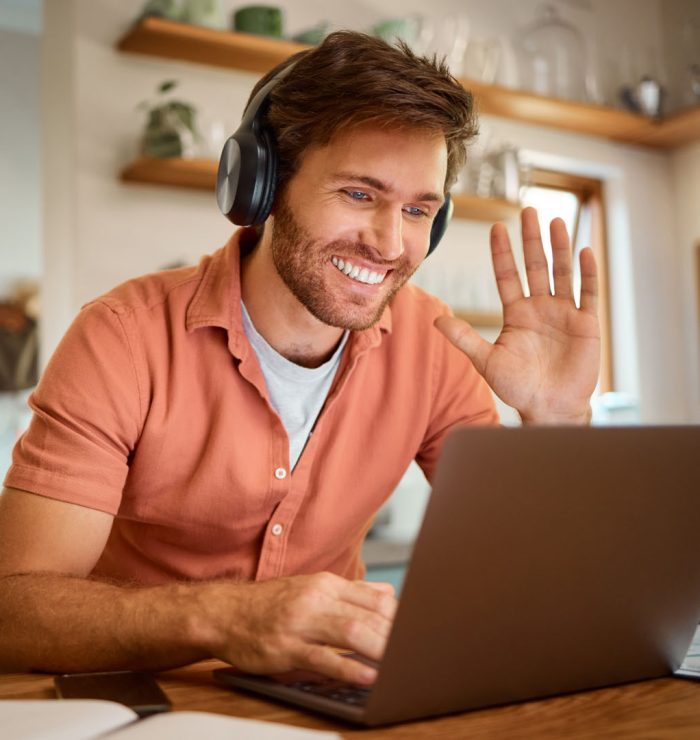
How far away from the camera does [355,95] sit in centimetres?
139

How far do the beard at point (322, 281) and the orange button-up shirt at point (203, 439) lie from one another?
7cm

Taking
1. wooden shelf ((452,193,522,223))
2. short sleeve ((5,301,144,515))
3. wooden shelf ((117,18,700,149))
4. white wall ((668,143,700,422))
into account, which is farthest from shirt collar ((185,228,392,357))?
white wall ((668,143,700,422))

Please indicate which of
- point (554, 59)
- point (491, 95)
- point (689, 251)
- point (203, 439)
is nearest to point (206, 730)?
point (203, 439)

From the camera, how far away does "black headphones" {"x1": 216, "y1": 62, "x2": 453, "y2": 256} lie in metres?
1.42

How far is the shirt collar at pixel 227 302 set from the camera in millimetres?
1388

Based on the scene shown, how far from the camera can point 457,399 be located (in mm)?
1597

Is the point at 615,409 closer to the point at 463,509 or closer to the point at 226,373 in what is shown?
the point at 226,373

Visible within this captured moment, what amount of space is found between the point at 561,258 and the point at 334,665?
2.65ft

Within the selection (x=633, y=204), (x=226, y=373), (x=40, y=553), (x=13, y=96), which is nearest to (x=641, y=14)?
(x=633, y=204)

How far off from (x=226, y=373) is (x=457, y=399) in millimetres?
414

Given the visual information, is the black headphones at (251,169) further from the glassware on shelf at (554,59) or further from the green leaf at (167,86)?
the glassware on shelf at (554,59)

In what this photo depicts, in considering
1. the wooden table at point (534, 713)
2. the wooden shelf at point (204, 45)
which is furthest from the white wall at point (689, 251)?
the wooden table at point (534, 713)

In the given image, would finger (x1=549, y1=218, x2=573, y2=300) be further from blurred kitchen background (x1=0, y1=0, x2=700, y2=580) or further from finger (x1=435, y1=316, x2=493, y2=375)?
blurred kitchen background (x1=0, y1=0, x2=700, y2=580)

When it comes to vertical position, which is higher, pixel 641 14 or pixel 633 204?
pixel 641 14
